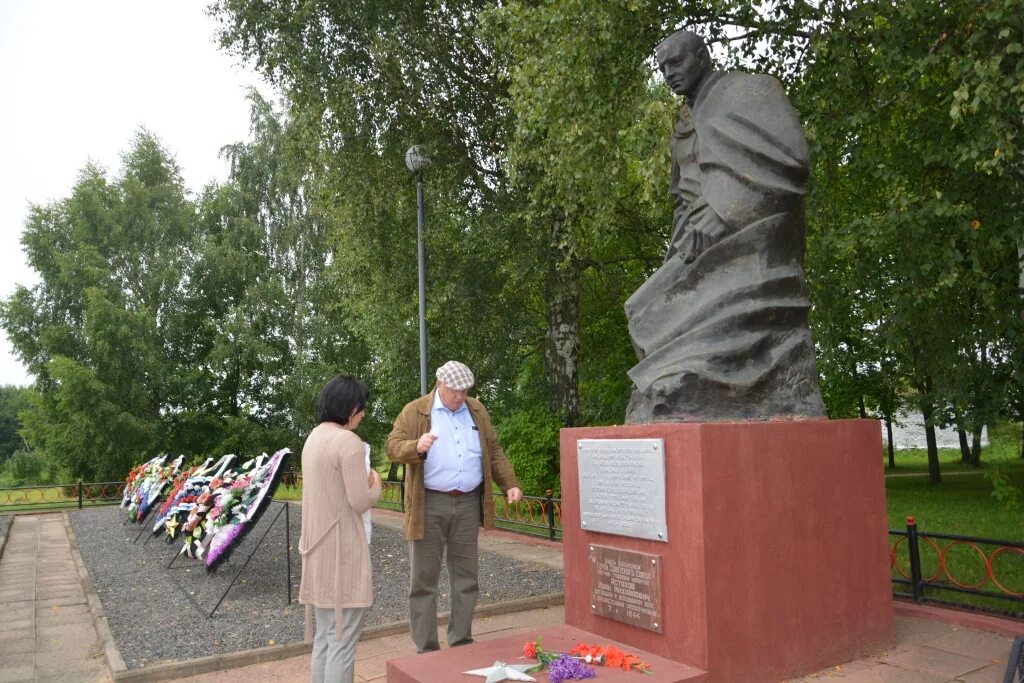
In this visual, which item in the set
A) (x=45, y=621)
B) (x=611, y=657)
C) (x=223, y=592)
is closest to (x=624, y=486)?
(x=611, y=657)

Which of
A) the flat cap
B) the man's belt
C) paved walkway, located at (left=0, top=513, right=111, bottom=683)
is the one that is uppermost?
the flat cap

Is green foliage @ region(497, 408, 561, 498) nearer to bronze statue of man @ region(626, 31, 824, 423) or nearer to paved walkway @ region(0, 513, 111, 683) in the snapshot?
paved walkway @ region(0, 513, 111, 683)

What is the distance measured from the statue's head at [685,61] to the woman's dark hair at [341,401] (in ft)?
8.60

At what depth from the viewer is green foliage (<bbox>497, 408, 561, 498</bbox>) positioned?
14.2 meters

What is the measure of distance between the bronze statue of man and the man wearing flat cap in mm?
1001

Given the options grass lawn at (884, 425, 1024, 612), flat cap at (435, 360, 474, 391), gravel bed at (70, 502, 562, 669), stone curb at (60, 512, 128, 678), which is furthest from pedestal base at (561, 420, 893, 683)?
stone curb at (60, 512, 128, 678)

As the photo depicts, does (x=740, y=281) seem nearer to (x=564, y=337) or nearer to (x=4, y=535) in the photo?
(x=564, y=337)

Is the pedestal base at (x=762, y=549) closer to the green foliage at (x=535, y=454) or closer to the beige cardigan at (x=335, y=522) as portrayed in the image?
the beige cardigan at (x=335, y=522)

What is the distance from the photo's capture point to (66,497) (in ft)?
81.3

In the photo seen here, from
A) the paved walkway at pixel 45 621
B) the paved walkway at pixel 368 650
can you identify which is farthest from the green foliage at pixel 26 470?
the paved walkway at pixel 368 650

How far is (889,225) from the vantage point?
8.30m

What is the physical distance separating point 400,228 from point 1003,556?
11.7 meters

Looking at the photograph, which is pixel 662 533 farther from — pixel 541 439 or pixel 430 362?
pixel 430 362

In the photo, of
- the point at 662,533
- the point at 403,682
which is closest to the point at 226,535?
the point at 403,682
